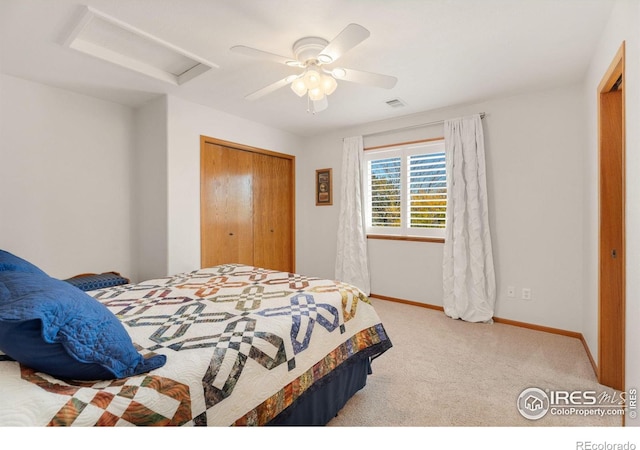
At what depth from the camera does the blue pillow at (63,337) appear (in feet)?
2.81

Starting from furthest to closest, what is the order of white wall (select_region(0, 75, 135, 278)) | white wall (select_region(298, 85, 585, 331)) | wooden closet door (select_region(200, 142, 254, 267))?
wooden closet door (select_region(200, 142, 254, 267))
white wall (select_region(298, 85, 585, 331))
white wall (select_region(0, 75, 135, 278))

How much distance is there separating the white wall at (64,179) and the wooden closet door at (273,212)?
1.49 m

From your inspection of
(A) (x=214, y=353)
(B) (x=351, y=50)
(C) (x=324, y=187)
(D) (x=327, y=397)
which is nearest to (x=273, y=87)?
(B) (x=351, y=50)

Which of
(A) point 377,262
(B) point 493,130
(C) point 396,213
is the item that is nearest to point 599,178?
(B) point 493,130

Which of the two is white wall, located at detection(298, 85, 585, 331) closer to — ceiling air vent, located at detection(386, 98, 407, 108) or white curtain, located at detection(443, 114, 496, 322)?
white curtain, located at detection(443, 114, 496, 322)

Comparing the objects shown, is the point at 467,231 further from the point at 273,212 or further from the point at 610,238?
the point at 273,212

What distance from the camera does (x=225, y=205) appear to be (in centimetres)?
375

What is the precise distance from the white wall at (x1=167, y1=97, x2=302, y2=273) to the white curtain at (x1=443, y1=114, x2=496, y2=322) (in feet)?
8.98

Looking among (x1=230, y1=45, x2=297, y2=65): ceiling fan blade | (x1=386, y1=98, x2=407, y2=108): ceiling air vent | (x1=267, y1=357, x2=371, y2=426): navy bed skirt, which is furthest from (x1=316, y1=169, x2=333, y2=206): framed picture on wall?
(x1=267, y1=357, x2=371, y2=426): navy bed skirt

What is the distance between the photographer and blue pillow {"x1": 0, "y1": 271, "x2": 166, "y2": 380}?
33.7 inches

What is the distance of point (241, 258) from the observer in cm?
398

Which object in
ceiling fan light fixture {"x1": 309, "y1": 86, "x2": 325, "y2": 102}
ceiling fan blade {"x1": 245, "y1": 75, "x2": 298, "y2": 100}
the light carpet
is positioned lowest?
the light carpet

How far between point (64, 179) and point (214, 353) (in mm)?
2858

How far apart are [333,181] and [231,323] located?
333 centimetres
